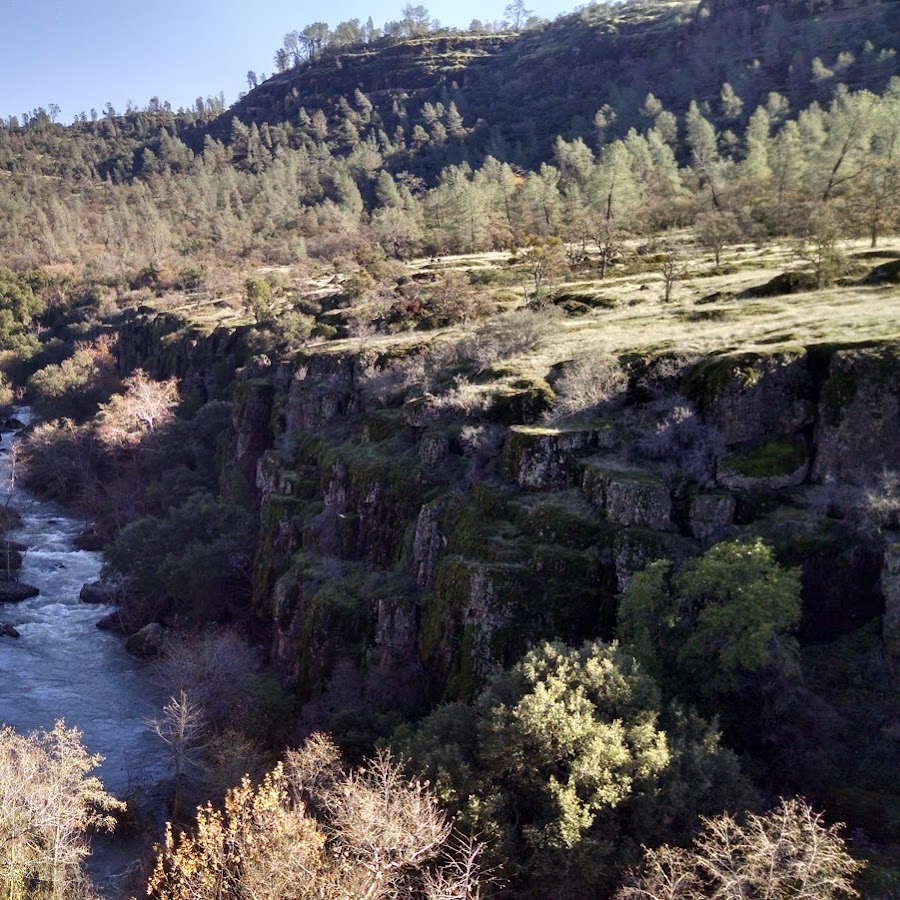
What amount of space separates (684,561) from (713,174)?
6473cm

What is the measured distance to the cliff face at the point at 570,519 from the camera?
2556 cm

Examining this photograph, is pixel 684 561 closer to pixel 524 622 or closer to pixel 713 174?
pixel 524 622

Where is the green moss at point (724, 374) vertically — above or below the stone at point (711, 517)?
above

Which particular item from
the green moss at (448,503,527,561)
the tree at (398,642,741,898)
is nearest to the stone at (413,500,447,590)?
the green moss at (448,503,527,561)

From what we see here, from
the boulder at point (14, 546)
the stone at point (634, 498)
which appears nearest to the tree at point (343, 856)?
the stone at point (634, 498)

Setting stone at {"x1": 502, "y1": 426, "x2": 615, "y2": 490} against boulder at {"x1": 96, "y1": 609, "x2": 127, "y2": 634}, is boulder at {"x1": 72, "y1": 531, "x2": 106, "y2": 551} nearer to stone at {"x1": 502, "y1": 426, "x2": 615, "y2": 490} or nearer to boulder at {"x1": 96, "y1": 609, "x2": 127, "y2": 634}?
boulder at {"x1": 96, "y1": 609, "x2": 127, "y2": 634}

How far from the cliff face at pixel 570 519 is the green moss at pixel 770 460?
0.23 feet

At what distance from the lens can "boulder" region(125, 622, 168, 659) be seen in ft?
130

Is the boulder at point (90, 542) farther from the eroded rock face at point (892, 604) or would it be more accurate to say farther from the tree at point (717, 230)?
the eroded rock face at point (892, 604)

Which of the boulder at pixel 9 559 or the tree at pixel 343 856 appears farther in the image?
the boulder at pixel 9 559

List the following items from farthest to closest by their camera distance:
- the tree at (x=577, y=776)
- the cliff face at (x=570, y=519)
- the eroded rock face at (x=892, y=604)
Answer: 1. the cliff face at (x=570, y=519)
2. the eroded rock face at (x=892, y=604)
3. the tree at (x=577, y=776)

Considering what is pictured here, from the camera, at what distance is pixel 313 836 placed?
1499cm

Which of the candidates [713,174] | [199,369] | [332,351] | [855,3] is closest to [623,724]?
[332,351]

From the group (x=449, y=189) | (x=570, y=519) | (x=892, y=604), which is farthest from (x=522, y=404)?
(x=449, y=189)
